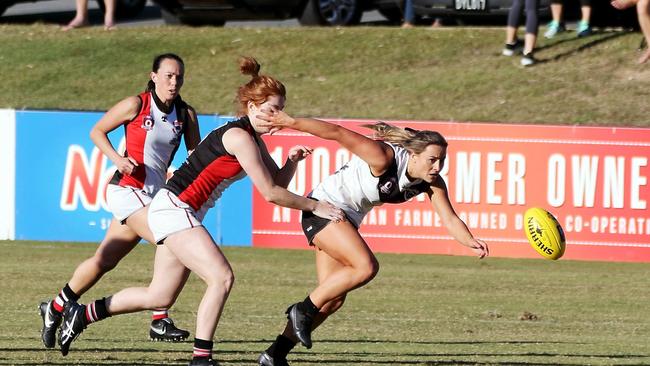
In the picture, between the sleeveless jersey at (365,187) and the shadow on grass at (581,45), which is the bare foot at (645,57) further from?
the sleeveless jersey at (365,187)

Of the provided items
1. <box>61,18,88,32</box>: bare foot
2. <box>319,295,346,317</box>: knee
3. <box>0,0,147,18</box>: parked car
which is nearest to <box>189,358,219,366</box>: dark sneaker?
<box>319,295,346,317</box>: knee

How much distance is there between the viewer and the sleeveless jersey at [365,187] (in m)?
8.33

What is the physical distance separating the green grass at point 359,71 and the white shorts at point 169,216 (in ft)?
36.4

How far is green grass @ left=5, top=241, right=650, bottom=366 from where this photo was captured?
9258 mm

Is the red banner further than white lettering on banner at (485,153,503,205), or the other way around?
white lettering on banner at (485,153,503,205)

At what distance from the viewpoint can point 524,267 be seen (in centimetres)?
1546

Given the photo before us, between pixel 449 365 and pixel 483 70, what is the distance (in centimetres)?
1237

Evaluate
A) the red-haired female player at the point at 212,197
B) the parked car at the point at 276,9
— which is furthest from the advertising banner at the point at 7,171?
the red-haired female player at the point at 212,197

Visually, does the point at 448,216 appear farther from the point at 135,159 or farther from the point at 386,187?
the point at 135,159

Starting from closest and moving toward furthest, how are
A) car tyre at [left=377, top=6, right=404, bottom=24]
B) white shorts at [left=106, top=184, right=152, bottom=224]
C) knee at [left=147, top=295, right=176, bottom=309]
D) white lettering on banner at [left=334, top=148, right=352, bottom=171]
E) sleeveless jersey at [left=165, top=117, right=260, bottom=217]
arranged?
sleeveless jersey at [left=165, top=117, right=260, bottom=217] → knee at [left=147, top=295, right=176, bottom=309] → white shorts at [left=106, top=184, right=152, bottom=224] → white lettering on banner at [left=334, top=148, right=352, bottom=171] → car tyre at [left=377, top=6, right=404, bottom=24]

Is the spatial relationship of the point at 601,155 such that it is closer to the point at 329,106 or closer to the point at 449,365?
the point at 329,106

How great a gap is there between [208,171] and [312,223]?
694mm

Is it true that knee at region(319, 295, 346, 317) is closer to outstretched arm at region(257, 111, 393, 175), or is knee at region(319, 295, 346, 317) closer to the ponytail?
outstretched arm at region(257, 111, 393, 175)

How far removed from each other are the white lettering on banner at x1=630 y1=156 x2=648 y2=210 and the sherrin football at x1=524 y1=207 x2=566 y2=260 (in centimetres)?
603
